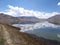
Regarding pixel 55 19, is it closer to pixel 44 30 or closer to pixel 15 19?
pixel 44 30

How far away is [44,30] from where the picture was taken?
3369 mm

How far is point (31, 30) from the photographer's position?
3.44 metres

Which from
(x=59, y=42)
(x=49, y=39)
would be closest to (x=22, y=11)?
(x=49, y=39)

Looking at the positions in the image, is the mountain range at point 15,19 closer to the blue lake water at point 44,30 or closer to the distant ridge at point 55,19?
the blue lake water at point 44,30

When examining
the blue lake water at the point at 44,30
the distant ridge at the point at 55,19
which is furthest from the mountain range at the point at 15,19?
the distant ridge at the point at 55,19

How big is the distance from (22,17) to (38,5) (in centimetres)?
52

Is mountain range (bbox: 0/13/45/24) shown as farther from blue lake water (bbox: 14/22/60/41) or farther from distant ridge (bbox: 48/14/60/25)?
distant ridge (bbox: 48/14/60/25)

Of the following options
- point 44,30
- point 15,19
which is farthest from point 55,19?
point 15,19

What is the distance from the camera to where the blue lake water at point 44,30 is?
10.9ft

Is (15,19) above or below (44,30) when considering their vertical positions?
above

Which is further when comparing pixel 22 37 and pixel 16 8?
pixel 16 8

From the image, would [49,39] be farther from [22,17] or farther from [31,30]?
[22,17]

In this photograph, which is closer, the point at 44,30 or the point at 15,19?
the point at 44,30

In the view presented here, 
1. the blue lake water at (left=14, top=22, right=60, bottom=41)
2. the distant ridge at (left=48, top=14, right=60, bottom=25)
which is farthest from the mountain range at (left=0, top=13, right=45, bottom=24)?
the distant ridge at (left=48, top=14, right=60, bottom=25)
